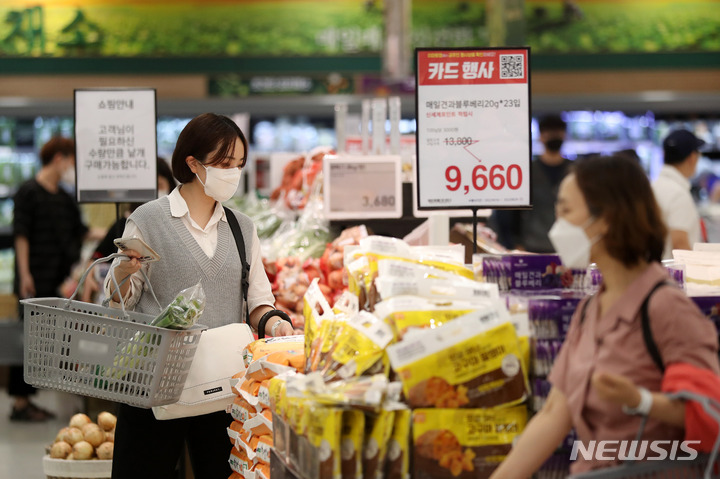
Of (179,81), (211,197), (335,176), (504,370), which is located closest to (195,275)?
(211,197)

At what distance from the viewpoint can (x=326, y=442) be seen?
209cm

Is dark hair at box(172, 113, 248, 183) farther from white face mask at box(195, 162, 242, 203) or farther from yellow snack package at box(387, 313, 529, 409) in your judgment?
yellow snack package at box(387, 313, 529, 409)

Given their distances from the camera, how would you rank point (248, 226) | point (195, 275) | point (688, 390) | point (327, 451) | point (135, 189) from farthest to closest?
point (135, 189)
point (248, 226)
point (195, 275)
point (327, 451)
point (688, 390)

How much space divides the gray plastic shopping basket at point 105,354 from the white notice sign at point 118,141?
1.47 m

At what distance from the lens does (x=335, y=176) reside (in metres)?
4.67

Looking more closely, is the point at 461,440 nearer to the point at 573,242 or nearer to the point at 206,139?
the point at 573,242

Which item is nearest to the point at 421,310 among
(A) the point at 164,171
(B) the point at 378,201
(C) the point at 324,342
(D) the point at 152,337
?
(C) the point at 324,342

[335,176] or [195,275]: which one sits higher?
[335,176]

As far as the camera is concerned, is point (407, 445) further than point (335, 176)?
No

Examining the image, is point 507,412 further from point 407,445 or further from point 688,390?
point 688,390

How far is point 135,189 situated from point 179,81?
6960 mm

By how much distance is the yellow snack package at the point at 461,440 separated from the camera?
217 centimetres

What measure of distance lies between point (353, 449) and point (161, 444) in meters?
1.23

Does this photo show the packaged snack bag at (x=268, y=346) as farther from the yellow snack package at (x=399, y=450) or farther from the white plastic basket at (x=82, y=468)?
the white plastic basket at (x=82, y=468)
